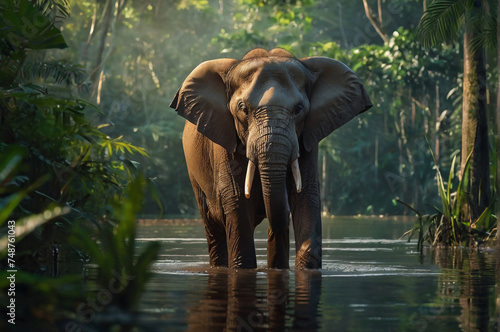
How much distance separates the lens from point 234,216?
11117 mm

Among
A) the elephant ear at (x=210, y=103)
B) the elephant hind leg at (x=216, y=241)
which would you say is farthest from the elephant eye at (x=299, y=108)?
the elephant hind leg at (x=216, y=241)

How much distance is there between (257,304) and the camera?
23.8ft

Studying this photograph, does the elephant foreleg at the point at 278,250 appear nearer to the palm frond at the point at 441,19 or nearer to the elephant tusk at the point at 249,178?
the elephant tusk at the point at 249,178

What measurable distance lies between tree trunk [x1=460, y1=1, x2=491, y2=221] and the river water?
3.84m

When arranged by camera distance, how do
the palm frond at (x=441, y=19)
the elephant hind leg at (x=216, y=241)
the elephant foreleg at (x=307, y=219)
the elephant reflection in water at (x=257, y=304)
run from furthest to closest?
1. the palm frond at (x=441, y=19)
2. the elephant hind leg at (x=216, y=241)
3. the elephant foreleg at (x=307, y=219)
4. the elephant reflection in water at (x=257, y=304)

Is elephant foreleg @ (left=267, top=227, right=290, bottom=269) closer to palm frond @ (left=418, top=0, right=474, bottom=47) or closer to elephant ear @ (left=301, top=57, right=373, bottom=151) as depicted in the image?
elephant ear @ (left=301, top=57, right=373, bottom=151)

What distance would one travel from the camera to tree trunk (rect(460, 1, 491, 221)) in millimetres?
17016

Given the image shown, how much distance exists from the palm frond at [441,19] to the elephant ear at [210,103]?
6.68 m

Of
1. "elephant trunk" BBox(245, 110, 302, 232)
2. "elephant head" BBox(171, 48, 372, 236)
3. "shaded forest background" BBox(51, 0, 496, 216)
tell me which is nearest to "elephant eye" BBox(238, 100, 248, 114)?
"elephant head" BBox(171, 48, 372, 236)

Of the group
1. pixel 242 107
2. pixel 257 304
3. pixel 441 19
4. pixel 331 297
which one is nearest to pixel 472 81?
pixel 441 19

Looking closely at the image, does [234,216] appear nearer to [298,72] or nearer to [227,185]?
[227,185]

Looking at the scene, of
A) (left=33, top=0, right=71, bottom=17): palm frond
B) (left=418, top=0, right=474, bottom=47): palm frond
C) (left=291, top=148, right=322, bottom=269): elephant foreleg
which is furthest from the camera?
(left=418, top=0, right=474, bottom=47): palm frond

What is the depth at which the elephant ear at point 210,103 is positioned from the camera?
448 inches

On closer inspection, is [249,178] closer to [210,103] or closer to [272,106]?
[272,106]
